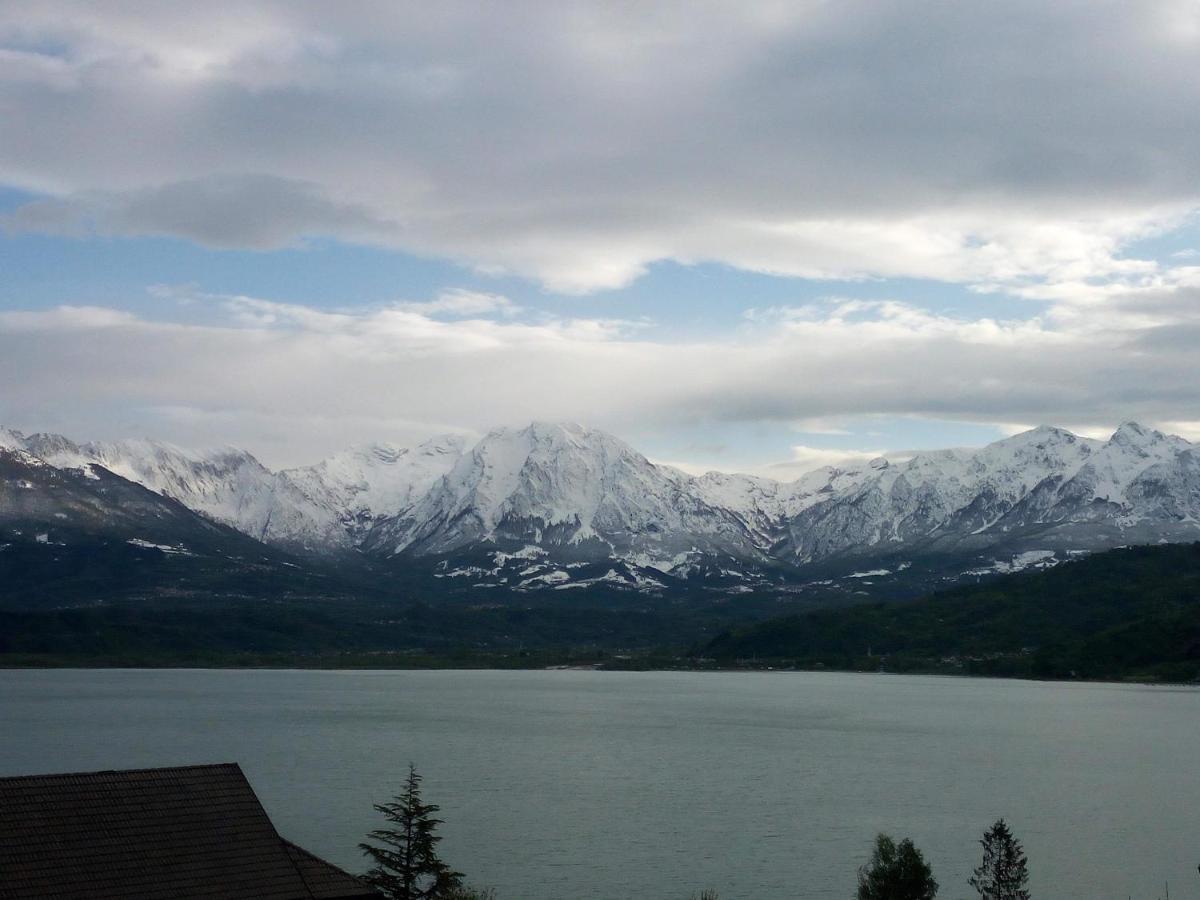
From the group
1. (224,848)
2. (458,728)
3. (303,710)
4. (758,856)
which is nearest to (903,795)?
(758,856)

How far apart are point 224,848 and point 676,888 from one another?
1461 inches

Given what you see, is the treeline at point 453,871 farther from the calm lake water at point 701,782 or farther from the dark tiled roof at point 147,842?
the calm lake water at point 701,782

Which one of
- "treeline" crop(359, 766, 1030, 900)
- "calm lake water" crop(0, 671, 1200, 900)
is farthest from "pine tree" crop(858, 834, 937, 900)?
"calm lake water" crop(0, 671, 1200, 900)

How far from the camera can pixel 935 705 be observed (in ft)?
653

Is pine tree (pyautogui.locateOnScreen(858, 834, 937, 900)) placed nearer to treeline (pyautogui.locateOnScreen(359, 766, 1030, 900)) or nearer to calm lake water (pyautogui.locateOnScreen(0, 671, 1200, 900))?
treeline (pyautogui.locateOnScreen(359, 766, 1030, 900))

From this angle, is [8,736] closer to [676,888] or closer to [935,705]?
[676,888]

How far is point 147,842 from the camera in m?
33.4

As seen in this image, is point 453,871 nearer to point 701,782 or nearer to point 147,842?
point 147,842

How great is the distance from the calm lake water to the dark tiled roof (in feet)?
101

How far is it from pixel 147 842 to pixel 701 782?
7864 cm

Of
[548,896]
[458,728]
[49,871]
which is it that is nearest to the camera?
[49,871]

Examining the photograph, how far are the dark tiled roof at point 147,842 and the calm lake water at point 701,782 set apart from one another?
30872 millimetres

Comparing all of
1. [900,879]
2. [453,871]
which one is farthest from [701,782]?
[900,879]

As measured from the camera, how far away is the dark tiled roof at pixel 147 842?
104 feet
